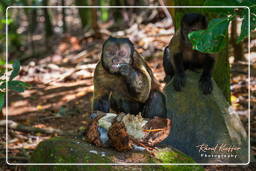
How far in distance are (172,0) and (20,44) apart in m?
7.78

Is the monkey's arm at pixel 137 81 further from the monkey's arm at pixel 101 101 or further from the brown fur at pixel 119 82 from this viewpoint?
the monkey's arm at pixel 101 101

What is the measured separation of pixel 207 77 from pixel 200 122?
0.46 meters

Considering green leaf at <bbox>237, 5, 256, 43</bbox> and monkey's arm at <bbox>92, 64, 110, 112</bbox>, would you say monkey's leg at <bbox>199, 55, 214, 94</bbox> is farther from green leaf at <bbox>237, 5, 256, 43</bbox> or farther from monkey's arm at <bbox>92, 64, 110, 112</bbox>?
green leaf at <bbox>237, 5, 256, 43</bbox>

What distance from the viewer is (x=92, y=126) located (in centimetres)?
304

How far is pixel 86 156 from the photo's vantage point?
2879mm

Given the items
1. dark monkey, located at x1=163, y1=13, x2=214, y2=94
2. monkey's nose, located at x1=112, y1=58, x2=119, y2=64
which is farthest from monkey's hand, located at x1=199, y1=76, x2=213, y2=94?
monkey's nose, located at x1=112, y1=58, x2=119, y2=64

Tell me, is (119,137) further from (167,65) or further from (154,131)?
(167,65)

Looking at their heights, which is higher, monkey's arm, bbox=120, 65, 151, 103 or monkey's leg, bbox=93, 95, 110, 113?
monkey's arm, bbox=120, 65, 151, 103

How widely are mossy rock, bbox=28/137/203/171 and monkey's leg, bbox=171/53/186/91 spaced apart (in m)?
1.31

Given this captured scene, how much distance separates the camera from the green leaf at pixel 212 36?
2717mm

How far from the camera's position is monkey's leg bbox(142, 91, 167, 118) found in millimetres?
3320

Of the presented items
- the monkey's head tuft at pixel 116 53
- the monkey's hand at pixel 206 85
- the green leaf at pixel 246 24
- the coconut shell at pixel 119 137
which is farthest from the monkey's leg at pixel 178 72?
the green leaf at pixel 246 24

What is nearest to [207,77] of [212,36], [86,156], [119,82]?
[119,82]

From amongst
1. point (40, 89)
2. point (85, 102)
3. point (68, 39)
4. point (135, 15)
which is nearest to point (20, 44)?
point (68, 39)
